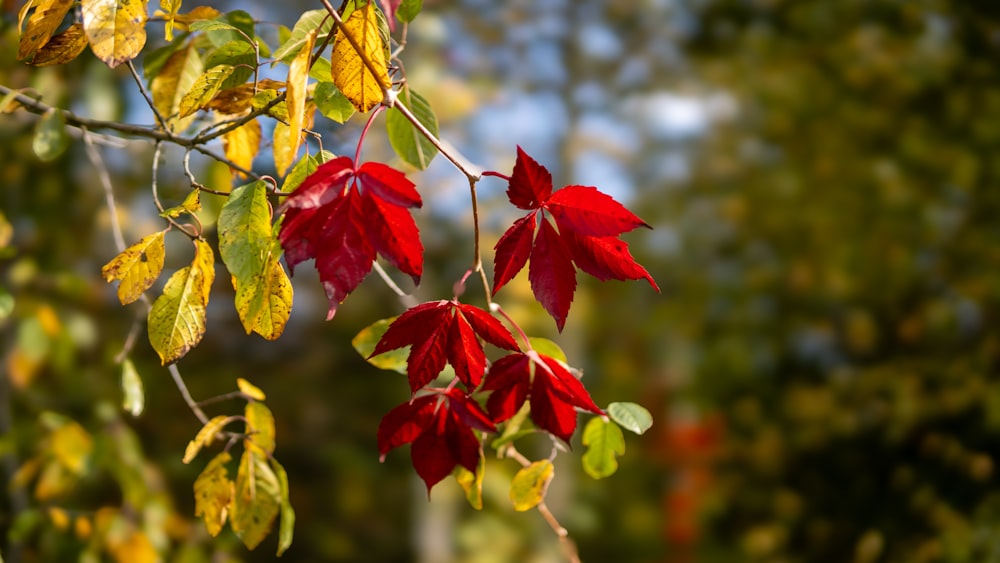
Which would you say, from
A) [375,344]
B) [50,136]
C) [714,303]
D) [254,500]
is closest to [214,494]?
[254,500]

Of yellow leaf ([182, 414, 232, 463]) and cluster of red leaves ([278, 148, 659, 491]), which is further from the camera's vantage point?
yellow leaf ([182, 414, 232, 463])

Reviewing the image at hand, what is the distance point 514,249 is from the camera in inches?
15.2

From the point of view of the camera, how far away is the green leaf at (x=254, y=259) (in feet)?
1.28

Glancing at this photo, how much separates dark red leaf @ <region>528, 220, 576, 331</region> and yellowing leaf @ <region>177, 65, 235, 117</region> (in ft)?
0.68

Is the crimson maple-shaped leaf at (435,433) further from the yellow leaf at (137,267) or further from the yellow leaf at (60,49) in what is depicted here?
the yellow leaf at (60,49)

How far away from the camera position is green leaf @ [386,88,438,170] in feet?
1.66

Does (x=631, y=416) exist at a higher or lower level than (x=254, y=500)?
higher

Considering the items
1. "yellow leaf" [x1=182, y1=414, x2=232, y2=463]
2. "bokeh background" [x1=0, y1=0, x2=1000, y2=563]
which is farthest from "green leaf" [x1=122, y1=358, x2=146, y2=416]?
"bokeh background" [x1=0, y1=0, x2=1000, y2=563]

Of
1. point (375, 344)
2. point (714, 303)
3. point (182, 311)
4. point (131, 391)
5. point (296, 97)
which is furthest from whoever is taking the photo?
point (714, 303)

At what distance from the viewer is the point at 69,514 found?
44.4 inches

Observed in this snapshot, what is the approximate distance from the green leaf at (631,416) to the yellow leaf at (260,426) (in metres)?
0.25

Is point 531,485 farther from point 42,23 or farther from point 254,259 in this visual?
point 42,23

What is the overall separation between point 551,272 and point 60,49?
1.06 ft

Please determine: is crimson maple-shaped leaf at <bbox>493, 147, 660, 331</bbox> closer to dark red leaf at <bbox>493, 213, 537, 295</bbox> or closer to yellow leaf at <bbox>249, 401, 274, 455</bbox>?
dark red leaf at <bbox>493, 213, 537, 295</bbox>
